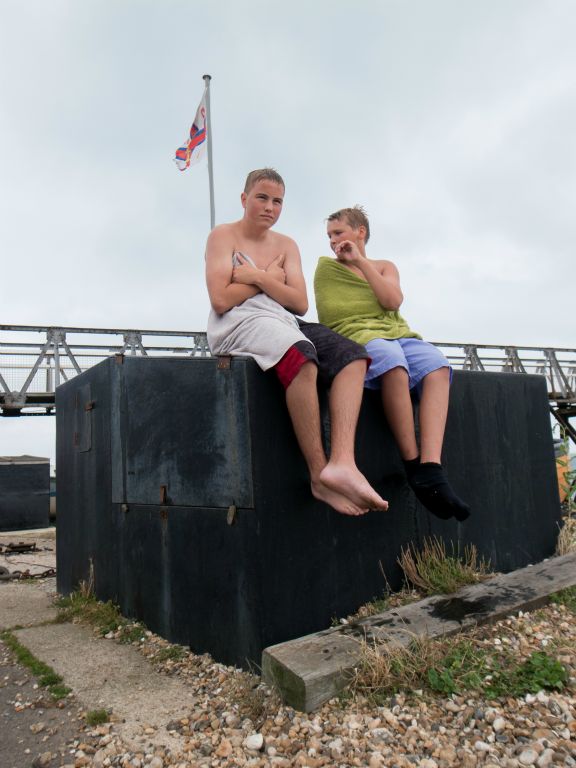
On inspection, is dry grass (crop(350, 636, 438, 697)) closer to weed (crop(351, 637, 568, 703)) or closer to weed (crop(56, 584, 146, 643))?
weed (crop(351, 637, 568, 703))

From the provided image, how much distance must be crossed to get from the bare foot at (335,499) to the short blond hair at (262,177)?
1485 millimetres

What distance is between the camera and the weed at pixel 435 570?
9.57 feet

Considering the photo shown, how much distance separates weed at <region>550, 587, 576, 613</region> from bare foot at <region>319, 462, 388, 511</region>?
3.82 ft

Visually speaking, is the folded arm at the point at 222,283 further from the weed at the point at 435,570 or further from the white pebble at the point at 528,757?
the white pebble at the point at 528,757

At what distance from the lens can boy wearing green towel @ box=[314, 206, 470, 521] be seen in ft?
8.70

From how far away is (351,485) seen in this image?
2260mm

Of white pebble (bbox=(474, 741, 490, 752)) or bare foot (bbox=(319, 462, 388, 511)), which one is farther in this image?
bare foot (bbox=(319, 462, 388, 511))

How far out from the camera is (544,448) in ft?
14.0

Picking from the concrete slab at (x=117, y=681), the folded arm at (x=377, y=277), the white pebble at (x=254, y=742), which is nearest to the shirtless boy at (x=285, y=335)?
the folded arm at (x=377, y=277)

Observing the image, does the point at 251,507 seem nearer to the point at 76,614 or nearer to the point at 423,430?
the point at 423,430

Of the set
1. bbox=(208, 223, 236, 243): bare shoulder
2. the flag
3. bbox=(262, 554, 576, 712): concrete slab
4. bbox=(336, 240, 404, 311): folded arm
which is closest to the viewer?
bbox=(262, 554, 576, 712): concrete slab

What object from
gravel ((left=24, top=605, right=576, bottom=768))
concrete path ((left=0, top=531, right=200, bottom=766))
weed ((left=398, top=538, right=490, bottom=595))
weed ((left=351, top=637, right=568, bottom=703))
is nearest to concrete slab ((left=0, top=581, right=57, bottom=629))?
concrete path ((left=0, top=531, right=200, bottom=766))

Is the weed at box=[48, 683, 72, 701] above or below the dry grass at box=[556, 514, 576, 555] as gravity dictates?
below

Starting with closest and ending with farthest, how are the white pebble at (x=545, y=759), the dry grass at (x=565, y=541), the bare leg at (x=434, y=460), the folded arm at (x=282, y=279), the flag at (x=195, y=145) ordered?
1. the white pebble at (x=545, y=759)
2. the bare leg at (x=434, y=460)
3. the folded arm at (x=282, y=279)
4. the dry grass at (x=565, y=541)
5. the flag at (x=195, y=145)
